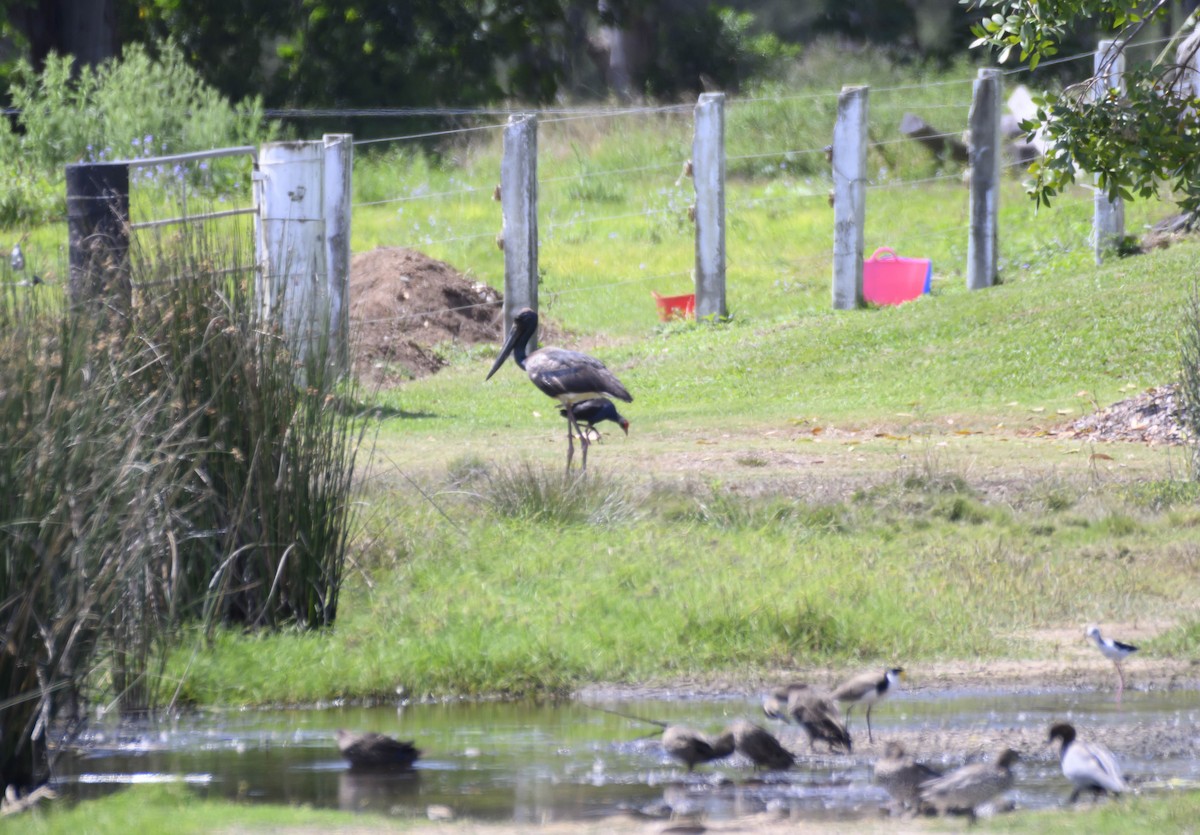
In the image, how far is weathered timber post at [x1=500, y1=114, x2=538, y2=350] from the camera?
17641 millimetres

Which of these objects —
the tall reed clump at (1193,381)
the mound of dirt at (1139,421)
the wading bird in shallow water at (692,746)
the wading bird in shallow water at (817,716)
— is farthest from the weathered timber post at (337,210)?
the wading bird in shallow water at (692,746)

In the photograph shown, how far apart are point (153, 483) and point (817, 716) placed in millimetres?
2575

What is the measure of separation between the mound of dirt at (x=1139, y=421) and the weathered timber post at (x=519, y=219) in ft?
19.5

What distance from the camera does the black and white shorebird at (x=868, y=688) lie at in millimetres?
7047

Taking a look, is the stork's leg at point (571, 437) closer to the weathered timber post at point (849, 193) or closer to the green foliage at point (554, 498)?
the green foliage at point (554, 498)

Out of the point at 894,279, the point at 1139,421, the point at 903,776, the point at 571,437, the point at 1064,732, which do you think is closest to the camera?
the point at 903,776

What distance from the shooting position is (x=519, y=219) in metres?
17.7

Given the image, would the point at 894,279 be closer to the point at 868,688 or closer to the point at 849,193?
the point at 849,193

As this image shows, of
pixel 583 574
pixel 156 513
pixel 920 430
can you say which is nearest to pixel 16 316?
pixel 156 513

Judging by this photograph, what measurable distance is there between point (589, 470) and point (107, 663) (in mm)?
4629

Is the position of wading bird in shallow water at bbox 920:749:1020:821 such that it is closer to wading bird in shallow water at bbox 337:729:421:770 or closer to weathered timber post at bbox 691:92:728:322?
wading bird in shallow water at bbox 337:729:421:770

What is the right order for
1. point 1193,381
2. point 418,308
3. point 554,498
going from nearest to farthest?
point 554,498, point 1193,381, point 418,308

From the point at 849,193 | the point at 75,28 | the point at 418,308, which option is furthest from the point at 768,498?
the point at 75,28

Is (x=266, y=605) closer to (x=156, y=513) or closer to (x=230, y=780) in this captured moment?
(x=156, y=513)
